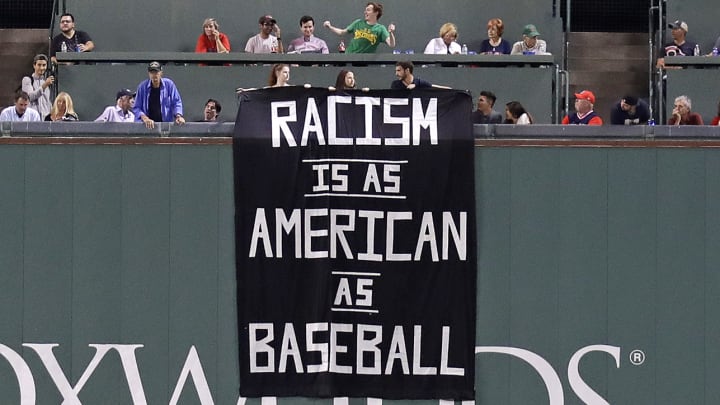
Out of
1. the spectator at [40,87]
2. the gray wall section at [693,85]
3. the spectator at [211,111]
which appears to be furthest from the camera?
the spectator at [40,87]

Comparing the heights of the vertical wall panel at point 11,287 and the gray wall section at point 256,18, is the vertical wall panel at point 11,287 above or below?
below

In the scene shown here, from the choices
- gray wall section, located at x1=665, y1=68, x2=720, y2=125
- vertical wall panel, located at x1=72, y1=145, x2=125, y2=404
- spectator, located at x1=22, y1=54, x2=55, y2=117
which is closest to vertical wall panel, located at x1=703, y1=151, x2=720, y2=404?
gray wall section, located at x1=665, y1=68, x2=720, y2=125

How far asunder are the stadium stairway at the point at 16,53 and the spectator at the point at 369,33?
461 centimetres

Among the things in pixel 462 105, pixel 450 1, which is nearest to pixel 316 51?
pixel 450 1

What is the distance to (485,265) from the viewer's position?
46.5 feet

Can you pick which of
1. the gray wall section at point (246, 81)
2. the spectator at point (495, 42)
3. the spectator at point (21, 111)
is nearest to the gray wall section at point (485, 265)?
the spectator at point (21, 111)

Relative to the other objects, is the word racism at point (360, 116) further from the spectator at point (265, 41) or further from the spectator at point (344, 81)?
the spectator at point (265, 41)

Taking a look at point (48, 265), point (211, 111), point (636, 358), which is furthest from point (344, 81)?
point (636, 358)

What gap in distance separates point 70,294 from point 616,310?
487 cm

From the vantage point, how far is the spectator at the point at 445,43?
1977 centimetres

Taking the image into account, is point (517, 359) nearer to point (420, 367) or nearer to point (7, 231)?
point (420, 367)

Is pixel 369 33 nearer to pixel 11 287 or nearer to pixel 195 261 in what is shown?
pixel 195 261

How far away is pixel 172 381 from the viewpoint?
14234mm

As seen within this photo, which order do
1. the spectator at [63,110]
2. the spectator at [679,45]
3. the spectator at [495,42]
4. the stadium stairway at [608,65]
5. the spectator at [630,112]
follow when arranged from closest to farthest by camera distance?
the spectator at [630,112]
the spectator at [63,110]
the spectator at [495,42]
the spectator at [679,45]
the stadium stairway at [608,65]
